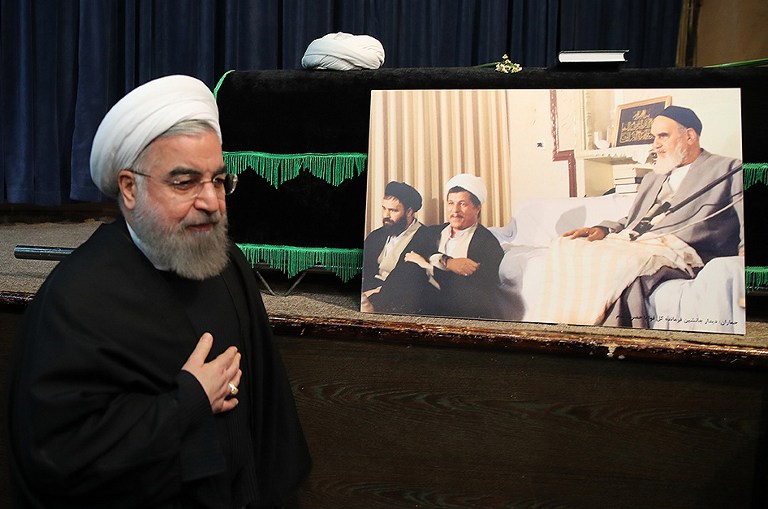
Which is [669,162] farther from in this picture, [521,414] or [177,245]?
[177,245]

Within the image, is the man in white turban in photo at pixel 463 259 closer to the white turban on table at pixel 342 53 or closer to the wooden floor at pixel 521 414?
the wooden floor at pixel 521 414

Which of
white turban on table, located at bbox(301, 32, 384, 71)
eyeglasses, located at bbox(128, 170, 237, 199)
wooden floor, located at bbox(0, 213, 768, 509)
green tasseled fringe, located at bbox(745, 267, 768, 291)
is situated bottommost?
wooden floor, located at bbox(0, 213, 768, 509)

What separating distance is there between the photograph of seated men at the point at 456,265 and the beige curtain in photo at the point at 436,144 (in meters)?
0.03

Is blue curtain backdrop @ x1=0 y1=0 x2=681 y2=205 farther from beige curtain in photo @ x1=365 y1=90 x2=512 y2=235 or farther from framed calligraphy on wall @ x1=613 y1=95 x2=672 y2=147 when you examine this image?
framed calligraphy on wall @ x1=613 y1=95 x2=672 y2=147

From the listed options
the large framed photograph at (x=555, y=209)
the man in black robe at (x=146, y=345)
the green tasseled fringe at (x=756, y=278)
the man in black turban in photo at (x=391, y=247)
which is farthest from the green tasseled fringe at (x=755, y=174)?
the man in black robe at (x=146, y=345)

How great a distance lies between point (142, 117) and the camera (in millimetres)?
1260

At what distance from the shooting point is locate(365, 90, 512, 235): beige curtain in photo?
203cm

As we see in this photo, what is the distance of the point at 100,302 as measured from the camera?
1220mm

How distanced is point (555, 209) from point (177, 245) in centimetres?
108

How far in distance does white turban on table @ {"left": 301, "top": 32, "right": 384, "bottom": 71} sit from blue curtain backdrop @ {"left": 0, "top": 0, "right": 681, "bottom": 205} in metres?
1.61

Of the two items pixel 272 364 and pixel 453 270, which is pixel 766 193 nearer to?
pixel 453 270

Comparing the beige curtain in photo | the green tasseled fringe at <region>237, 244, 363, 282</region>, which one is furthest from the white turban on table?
the green tasseled fringe at <region>237, 244, 363, 282</region>

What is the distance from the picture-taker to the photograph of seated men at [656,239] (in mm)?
1874

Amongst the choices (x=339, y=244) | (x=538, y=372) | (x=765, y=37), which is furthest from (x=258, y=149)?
(x=765, y=37)
